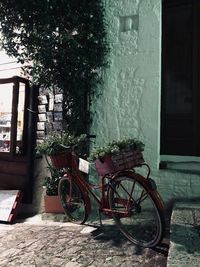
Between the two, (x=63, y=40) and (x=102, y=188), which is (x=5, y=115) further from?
(x=102, y=188)

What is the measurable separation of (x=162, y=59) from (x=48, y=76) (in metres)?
1.96

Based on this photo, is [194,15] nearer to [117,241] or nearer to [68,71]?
→ [68,71]

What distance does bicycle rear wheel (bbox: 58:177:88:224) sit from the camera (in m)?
5.39

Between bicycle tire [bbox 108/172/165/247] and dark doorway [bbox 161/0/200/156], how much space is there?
176 cm

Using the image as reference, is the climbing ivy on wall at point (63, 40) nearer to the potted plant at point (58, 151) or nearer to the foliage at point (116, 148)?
the potted plant at point (58, 151)

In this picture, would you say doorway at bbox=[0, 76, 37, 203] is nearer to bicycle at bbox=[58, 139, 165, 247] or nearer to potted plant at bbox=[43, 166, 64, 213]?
potted plant at bbox=[43, 166, 64, 213]

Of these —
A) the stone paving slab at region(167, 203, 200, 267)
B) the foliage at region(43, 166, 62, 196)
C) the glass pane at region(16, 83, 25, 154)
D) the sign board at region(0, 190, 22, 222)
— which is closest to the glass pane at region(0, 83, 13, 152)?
the glass pane at region(16, 83, 25, 154)

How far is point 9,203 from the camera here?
21.6 feet

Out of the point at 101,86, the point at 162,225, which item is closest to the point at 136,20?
the point at 101,86

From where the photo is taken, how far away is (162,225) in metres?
4.05

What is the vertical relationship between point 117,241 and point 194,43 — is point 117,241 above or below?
below

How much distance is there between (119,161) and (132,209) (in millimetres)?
611

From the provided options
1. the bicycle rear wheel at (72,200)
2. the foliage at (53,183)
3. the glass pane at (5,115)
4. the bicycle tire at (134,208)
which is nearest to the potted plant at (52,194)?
the foliage at (53,183)

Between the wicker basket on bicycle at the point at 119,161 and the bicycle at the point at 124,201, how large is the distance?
0.07 metres
